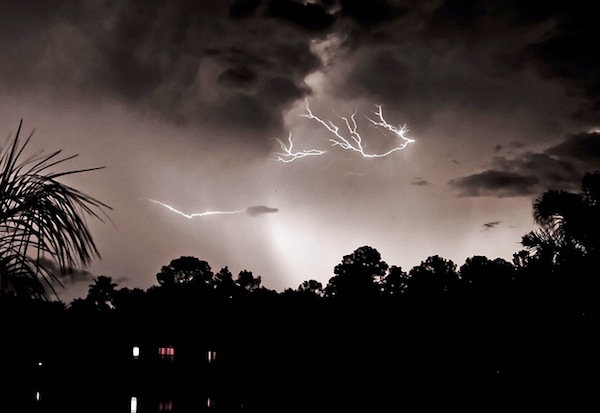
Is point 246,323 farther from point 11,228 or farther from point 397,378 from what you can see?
point 11,228

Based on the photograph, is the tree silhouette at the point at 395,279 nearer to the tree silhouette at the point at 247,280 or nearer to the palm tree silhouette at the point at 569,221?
the tree silhouette at the point at 247,280

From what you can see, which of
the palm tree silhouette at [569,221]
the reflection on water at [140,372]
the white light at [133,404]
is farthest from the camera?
the reflection on water at [140,372]

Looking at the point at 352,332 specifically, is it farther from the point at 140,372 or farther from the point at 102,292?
the point at 102,292

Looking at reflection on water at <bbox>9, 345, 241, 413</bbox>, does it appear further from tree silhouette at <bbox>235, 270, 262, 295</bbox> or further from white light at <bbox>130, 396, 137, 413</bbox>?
tree silhouette at <bbox>235, 270, 262, 295</bbox>

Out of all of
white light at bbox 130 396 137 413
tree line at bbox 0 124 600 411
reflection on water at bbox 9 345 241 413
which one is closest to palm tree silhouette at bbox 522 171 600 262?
tree line at bbox 0 124 600 411

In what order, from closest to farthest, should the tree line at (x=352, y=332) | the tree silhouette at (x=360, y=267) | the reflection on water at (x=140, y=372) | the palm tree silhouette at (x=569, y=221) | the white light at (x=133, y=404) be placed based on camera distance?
the tree line at (x=352, y=332)
the palm tree silhouette at (x=569, y=221)
the white light at (x=133, y=404)
the reflection on water at (x=140, y=372)
the tree silhouette at (x=360, y=267)

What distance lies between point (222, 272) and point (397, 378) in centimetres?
4477

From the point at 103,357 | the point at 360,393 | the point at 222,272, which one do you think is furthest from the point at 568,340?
the point at 222,272

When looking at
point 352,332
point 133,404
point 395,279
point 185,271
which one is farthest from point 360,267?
point 133,404

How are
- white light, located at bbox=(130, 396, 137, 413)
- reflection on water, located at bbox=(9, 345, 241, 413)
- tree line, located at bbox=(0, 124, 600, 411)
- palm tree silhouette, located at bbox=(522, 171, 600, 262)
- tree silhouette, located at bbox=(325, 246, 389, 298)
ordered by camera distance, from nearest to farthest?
tree line, located at bbox=(0, 124, 600, 411) < palm tree silhouette, located at bbox=(522, 171, 600, 262) < white light, located at bbox=(130, 396, 137, 413) < reflection on water, located at bbox=(9, 345, 241, 413) < tree silhouette, located at bbox=(325, 246, 389, 298)

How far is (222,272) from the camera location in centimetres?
6116

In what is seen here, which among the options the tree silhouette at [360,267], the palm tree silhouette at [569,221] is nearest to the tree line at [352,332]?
the palm tree silhouette at [569,221]

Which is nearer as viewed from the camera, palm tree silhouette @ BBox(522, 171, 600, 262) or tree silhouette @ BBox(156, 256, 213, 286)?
palm tree silhouette @ BBox(522, 171, 600, 262)

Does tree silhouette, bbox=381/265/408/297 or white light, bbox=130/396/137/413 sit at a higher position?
tree silhouette, bbox=381/265/408/297
